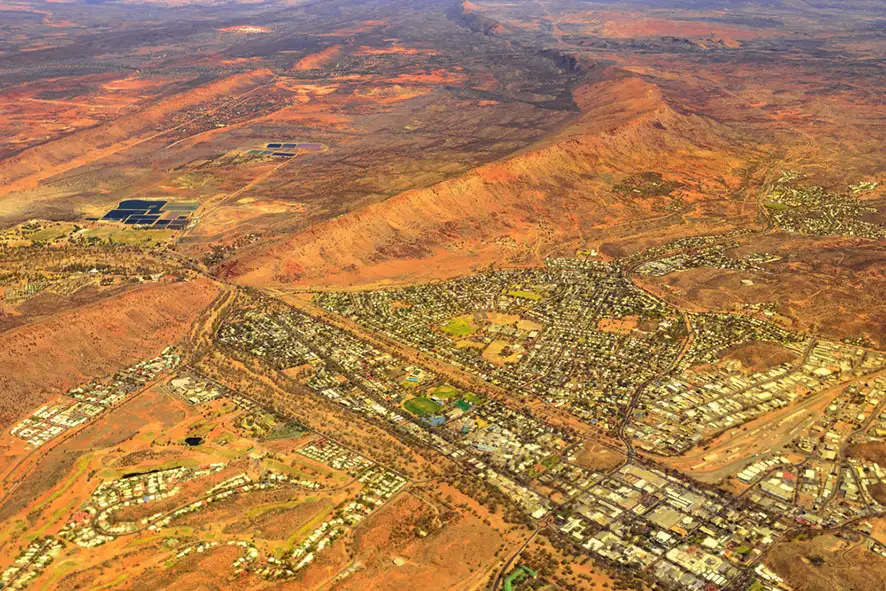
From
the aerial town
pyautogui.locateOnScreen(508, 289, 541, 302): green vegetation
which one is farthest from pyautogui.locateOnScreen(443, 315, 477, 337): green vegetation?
pyautogui.locateOnScreen(508, 289, 541, 302): green vegetation

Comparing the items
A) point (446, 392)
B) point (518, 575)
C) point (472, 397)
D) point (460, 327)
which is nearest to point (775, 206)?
point (460, 327)

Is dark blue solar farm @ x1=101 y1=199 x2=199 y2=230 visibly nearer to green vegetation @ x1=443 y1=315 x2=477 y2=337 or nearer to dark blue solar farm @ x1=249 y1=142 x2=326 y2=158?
dark blue solar farm @ x1=249 y1=142 x2=326 y2=158

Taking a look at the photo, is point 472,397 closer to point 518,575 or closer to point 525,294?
point 518,575

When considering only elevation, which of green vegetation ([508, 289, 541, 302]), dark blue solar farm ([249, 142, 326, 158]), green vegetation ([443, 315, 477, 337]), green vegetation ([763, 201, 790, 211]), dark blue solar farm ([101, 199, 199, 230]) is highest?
dark blue solar farm ([249, 142, 326, 158])

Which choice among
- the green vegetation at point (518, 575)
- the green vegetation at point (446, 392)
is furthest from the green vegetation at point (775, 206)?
the green vegetation at point (518, 575)

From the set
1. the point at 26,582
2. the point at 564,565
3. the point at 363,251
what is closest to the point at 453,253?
the point at 363,251

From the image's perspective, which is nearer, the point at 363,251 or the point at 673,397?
the point at 673,397

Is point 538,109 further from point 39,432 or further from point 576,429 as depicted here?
point 39,432
